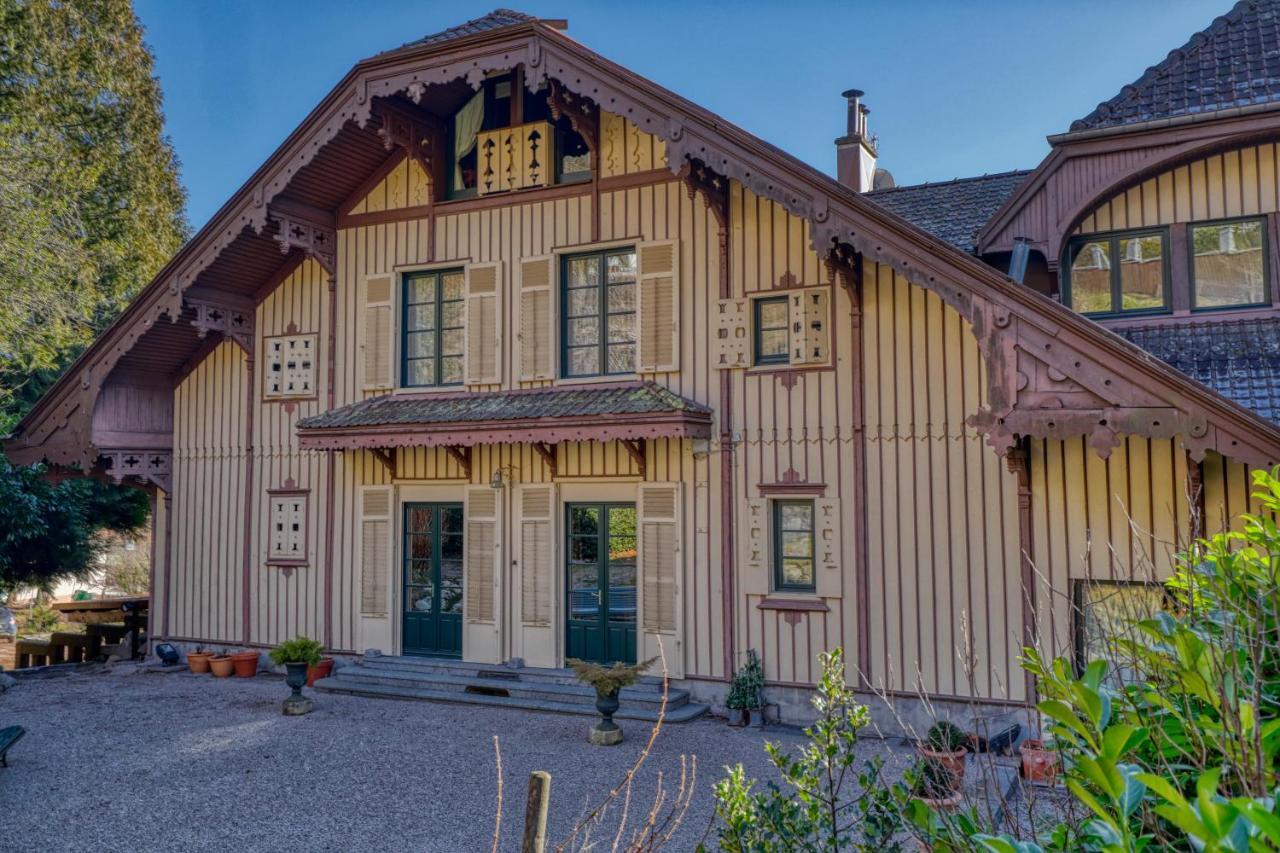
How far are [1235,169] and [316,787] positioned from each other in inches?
422

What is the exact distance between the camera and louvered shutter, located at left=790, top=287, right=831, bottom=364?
11.4 metres

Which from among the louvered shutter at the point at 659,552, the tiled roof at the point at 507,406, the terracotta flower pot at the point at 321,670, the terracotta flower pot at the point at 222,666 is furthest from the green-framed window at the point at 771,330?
the terracotta flower pot at the point at 222,666

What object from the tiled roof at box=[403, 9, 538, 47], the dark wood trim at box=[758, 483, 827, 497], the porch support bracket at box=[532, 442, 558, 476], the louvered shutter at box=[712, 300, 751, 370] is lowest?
the dark wood trim at box=[758, 483, 827, 497]

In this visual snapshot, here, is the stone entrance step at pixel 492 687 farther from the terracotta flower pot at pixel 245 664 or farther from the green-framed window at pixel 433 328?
the green-framed window at pixel 433 328

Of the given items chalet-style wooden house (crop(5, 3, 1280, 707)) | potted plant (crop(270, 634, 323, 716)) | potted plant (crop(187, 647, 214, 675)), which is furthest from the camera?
potted plant (crop(187, 647, 214, 675))

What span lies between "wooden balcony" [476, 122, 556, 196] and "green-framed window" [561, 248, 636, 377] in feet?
3.88

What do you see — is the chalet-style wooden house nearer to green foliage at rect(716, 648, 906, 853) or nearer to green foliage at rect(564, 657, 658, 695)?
green foliage at rect(564, 657, 658, 695)

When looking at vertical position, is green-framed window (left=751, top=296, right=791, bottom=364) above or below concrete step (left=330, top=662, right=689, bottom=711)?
above

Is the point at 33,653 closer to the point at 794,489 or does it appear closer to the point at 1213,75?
the point at 794,489

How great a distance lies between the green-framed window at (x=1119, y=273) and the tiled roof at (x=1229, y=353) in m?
0.32

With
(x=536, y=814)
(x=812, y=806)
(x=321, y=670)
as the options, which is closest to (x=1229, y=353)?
(x=812, y=806)

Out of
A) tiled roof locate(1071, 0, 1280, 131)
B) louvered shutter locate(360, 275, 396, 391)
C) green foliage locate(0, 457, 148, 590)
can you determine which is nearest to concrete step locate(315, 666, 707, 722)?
louvered shutter locate(360, 275, 396, 391)

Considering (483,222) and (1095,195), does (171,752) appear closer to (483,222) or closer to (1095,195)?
(483,222)

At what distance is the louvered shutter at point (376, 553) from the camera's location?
1377cm
